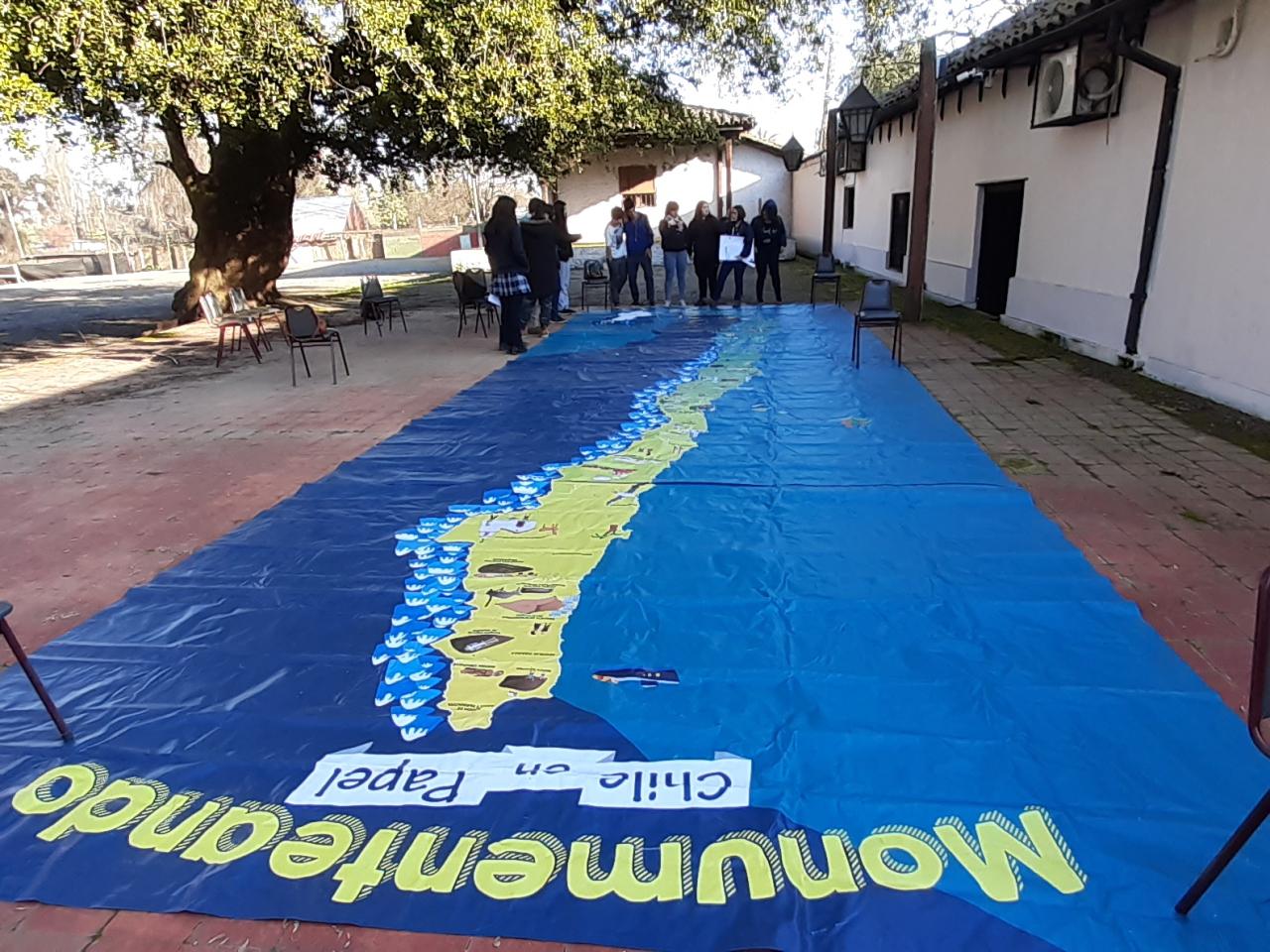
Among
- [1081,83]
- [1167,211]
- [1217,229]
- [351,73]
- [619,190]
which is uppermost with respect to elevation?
[351,73]

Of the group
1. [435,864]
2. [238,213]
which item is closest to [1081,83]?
[435,864]

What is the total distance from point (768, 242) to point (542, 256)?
402 centimetres

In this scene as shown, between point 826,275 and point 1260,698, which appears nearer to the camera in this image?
point 1260,698

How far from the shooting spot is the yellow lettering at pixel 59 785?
2.31 m

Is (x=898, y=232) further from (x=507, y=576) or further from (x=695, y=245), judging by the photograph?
(x=507, y=576)

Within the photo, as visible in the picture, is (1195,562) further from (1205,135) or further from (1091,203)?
(1091,203)

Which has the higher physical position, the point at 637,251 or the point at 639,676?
the point at 637,251

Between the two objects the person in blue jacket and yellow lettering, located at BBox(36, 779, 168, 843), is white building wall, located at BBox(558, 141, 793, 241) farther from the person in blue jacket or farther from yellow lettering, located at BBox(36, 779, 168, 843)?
yellow lettering, located at BBox(36, 779, 168, 843)

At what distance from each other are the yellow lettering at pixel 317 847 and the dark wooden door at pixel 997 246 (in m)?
10.6

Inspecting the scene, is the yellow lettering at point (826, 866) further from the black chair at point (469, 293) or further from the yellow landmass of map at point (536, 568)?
the black chair at point (469, 293)

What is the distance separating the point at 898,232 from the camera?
1525cm

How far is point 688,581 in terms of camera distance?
354 cm

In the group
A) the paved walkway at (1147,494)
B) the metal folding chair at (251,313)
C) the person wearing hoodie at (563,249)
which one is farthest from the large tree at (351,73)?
the paved walkway at (1147,494)

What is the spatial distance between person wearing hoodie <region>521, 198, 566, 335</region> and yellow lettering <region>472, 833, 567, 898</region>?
28.3 ft
